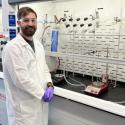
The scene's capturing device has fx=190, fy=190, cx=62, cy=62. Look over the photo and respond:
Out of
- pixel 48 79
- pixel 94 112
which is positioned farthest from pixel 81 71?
pixel 94 112

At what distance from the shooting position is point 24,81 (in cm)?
151

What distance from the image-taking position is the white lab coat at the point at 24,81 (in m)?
1.51

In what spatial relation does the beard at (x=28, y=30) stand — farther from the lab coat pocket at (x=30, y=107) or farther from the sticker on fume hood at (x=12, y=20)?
the sticker on fume hood at (x=12, y=20)

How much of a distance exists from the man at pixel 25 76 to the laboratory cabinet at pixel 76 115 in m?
0.17

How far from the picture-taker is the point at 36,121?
1.69m

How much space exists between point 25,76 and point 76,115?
57 centimetres

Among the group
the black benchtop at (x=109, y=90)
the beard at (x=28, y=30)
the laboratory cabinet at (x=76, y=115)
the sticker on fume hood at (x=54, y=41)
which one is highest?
the beard at (x=28, y=30)

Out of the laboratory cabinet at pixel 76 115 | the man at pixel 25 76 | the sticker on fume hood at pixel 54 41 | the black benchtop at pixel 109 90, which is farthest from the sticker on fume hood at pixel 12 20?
the laboratory cabinet at pixel 76 115

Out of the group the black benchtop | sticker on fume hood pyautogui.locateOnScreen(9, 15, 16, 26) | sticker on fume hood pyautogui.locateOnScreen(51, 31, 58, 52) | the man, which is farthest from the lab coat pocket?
sticker on fume hood pyautogui.locateOnScreen(9, 15, 16, 26)

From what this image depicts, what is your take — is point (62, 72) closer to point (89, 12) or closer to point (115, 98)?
point (89, 12)

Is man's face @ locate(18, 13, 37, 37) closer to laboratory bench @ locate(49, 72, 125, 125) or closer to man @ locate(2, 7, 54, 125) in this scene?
man @ locate(2, 7, 54, 125)

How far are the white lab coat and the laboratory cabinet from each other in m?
0.14

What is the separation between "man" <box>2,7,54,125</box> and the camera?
1515 millimetres

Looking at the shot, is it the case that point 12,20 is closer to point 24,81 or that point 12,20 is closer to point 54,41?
point 54,41
